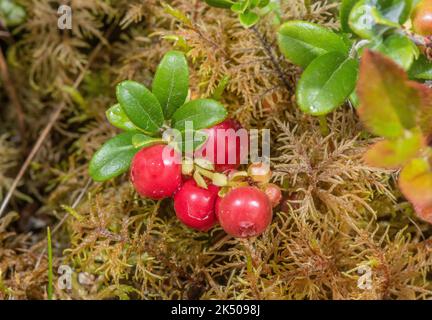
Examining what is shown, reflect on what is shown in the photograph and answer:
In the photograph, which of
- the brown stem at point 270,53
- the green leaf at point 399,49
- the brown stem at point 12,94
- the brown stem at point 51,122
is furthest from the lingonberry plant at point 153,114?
the brown stem at point 12,94

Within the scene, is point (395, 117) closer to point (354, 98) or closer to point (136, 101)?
point (354, 98)

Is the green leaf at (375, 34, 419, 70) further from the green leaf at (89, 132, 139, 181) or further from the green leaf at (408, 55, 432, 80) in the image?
the green leaf at (89, 132, 139, 181)

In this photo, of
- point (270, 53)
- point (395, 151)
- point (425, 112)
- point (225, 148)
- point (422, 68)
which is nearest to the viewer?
point (395, 151)

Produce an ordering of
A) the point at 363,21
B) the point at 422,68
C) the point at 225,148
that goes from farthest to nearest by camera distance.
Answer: the point at 225,148
the point at 422,68
the point at 363,21

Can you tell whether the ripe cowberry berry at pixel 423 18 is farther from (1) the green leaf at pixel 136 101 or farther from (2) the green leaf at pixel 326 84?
(1) the green leaf at pixel 136 101

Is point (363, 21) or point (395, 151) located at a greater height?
point (363, 21)

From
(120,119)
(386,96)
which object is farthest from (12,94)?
(386,96)
